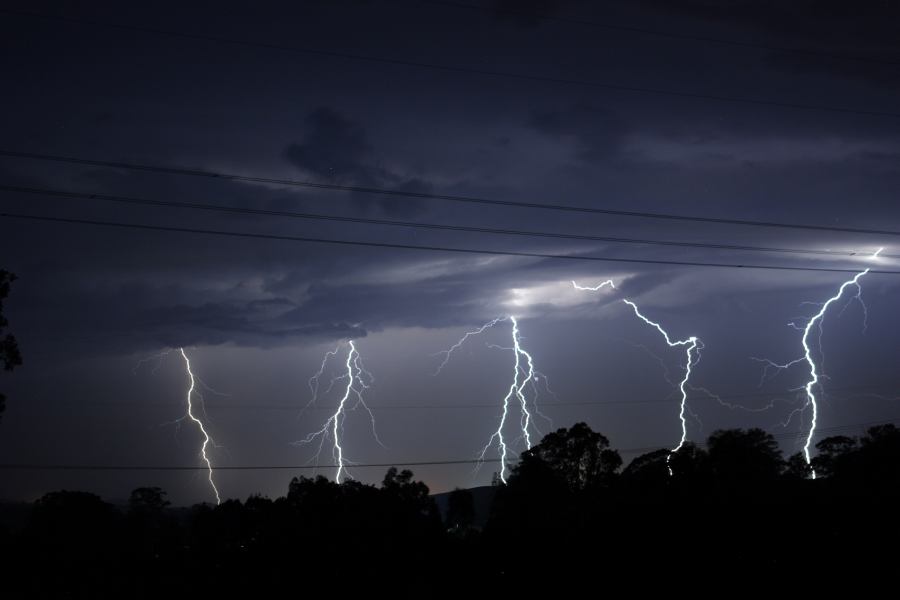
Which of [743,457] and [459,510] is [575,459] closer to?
[743,457]

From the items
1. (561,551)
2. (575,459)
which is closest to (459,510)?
(575,459)

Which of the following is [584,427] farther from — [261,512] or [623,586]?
[623,586]

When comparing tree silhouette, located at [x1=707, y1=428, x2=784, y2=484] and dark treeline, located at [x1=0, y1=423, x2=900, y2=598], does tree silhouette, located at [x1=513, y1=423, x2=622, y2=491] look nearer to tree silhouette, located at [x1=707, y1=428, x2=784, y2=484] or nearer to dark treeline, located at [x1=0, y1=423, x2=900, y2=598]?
tree silhouette, located at [x1=707, y1=428, x2=784, y2=484]

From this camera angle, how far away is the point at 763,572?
80.0ft

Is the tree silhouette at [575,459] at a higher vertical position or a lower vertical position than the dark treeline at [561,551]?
higher

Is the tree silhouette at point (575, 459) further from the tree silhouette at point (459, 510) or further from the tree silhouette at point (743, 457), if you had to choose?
the tree silhouette at point (459, 510)

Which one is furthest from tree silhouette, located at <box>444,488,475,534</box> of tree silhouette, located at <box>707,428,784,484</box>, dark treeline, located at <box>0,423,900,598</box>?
dark treeline, located at <box>0,423,900,598</box>

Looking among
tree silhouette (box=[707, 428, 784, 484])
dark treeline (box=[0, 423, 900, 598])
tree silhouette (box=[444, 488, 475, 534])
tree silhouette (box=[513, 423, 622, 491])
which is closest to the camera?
dark treeline (box=[0, 423, 900, 598])

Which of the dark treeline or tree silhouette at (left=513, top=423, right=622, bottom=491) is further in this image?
tree silhouette at (left=513, top=423, right=622, bottom=491)

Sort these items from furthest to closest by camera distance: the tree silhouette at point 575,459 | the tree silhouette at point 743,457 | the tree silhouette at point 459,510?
the tree silhouette at point 459,510 → the tree silhouette at point 575,459 → the tree silhouette at point 743,457

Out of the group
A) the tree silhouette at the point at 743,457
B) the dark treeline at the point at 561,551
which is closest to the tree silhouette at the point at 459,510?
the tree silhouette at the point at 743,457

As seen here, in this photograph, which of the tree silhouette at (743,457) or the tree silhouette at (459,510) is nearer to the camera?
the tree silhouette at (743,457)

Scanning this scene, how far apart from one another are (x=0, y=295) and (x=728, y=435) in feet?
174

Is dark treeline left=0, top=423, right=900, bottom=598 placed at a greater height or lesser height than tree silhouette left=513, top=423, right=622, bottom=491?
lesser
